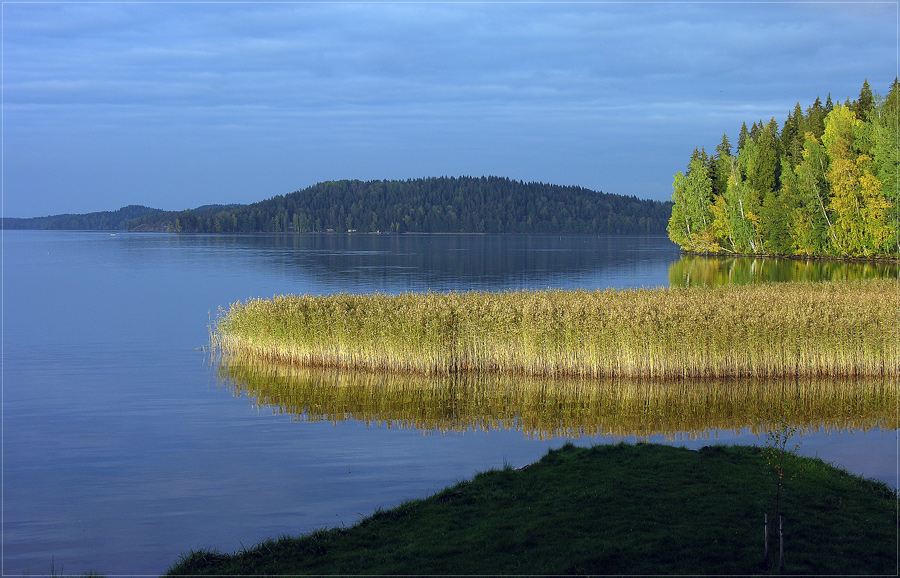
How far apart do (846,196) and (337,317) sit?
6801 centimetres

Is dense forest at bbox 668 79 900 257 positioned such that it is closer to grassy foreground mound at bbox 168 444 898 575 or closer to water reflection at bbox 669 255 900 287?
water reflection at bbox 669 255 900 287

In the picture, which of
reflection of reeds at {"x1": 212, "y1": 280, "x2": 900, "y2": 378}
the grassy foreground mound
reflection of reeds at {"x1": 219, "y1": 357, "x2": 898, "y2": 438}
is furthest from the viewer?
reflection of reeds at {"x1": 212, "y1": 280, "x2": 900, "y2": 378}

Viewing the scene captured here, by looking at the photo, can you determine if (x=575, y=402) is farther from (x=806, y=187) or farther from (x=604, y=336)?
(x=806, y=187)

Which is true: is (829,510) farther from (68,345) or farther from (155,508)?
(68,345)

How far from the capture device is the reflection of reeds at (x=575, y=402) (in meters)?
17.3

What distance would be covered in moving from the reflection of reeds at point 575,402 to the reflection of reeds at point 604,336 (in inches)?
18.9

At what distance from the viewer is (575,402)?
1920 centimetres

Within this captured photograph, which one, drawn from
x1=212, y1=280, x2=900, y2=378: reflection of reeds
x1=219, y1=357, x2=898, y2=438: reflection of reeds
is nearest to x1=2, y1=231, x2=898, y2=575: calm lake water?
x1=219, y1=357, x2=898, y2=438: reflection of reeds

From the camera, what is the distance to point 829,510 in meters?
10.0

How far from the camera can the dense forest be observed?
72.8 m

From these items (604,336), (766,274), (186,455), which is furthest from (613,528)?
(766,274)

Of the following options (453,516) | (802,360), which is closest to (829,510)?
(453,516)

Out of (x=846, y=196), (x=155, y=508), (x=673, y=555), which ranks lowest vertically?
(x=155, y=508)

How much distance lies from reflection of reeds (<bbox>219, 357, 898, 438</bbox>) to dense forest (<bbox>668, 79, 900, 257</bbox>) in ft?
190
